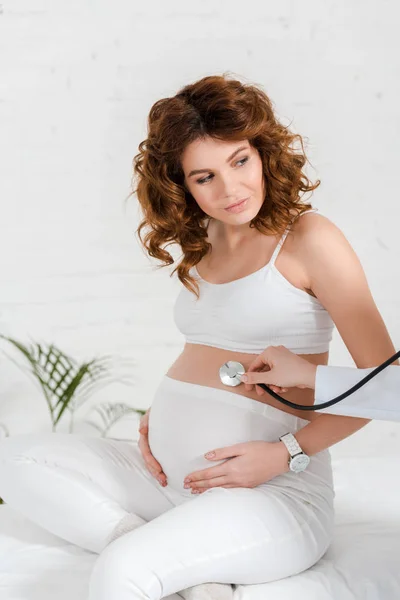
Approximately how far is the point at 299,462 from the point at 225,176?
0.64 meters

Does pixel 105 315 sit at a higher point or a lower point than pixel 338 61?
lower

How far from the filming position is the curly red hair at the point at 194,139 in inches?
66.9

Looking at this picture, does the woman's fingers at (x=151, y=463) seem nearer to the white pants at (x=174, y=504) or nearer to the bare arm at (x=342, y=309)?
the white pants at (x=174, y=504)

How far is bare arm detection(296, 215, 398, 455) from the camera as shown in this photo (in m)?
1.58

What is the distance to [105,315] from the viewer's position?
118 inches

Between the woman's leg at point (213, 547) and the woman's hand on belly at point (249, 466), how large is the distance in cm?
4

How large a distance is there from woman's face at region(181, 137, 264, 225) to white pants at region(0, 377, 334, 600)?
410mm

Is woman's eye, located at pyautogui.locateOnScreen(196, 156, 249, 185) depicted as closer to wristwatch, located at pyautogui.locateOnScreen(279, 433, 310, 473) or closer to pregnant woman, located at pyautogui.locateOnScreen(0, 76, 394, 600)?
pregnant woman, located at pyautogui.locateOnScreen(0, 76, 394, 600)

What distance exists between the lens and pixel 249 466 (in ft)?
5.27

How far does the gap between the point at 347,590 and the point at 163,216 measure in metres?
0.98

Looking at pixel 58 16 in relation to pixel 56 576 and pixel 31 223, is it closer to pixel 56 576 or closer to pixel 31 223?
pixel 31 223

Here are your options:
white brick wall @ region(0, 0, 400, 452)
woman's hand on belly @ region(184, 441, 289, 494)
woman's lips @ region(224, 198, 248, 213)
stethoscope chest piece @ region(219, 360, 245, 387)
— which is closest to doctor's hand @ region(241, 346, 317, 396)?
stethoscope chest piece @ region(219, 360, 245, 387)

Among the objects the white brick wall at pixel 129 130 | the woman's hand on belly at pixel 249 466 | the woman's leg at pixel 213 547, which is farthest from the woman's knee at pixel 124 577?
the white brick wall at pixel 129 130

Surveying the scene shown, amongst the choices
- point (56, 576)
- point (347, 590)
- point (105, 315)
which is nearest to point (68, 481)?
point (56, 576)
